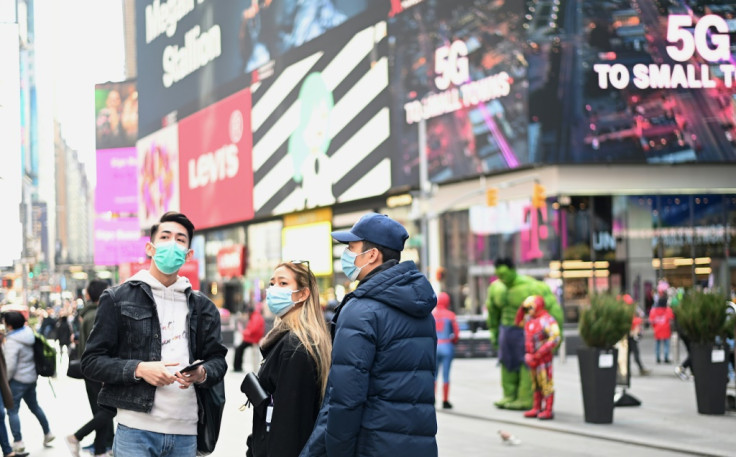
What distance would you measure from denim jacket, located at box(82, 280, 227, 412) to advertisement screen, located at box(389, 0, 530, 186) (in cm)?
4105

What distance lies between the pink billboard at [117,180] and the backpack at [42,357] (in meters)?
101

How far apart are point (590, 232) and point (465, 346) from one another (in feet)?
49.8

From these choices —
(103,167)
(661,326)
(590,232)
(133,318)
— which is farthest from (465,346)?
(103,167)

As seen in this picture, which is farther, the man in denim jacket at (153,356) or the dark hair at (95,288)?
the dark hair at (95,288)

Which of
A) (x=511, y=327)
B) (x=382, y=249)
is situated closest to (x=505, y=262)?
→ (x=511, y=327)

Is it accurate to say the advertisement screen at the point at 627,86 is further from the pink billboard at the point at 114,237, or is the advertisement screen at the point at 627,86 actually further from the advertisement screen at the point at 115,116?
the pink billboard at the point at 114,237

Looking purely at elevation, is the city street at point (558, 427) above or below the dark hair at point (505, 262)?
below

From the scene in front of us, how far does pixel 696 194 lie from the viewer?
48656 millimetres

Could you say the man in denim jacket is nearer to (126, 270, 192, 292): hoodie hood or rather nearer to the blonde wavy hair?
(126, 270, 192, 292): hoodie hood

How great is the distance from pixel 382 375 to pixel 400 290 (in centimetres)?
41

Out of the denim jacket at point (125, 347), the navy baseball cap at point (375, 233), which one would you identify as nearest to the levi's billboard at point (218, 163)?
the denim jacket at point (125, 347)

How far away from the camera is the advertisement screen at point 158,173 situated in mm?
87750

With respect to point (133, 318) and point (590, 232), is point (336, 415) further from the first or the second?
point (590, 232)

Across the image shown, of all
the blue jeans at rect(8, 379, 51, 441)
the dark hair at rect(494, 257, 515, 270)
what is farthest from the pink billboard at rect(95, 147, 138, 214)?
the blue jeans at rect(8, 379, 51, 441)
